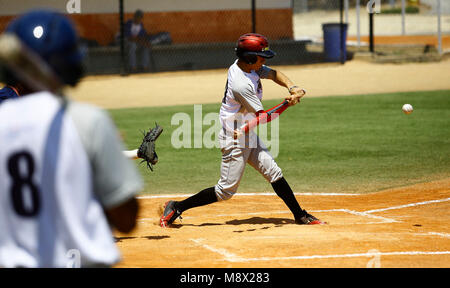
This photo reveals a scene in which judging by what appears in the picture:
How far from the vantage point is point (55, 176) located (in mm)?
2619

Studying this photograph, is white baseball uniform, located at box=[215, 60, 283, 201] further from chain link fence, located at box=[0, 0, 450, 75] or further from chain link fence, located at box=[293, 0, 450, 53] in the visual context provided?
chain link fence, located at box=[293, 0, 450, 53]

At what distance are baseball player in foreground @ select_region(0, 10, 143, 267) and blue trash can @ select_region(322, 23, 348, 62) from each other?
24907mm

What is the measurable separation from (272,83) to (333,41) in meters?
4.93

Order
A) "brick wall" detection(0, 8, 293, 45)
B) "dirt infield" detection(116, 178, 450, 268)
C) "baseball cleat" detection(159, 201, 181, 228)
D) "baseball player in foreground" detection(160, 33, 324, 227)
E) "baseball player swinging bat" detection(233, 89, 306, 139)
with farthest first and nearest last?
"brick wall" detection(0, 8, 293, 45)
"baseball cleat" detection(159, 201, 181, 228)
"baseball player in foreground" detection(160, 33, 324, 227)
"baseball player swinging bat" detection(233, 89, 306, 139)
"dirt infield" detection(116, 178, 450, 268)

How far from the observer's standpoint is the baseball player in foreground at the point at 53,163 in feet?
8.61

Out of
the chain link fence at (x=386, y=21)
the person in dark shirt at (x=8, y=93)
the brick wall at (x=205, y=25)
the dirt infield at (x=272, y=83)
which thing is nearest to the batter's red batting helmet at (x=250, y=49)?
the person in dark shirt at (x=8, y=93)

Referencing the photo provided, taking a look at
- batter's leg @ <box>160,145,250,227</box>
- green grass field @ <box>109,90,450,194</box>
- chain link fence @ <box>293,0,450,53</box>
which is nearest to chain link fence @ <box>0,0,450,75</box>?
chain link fence @ <box>293,0,450,53</box>

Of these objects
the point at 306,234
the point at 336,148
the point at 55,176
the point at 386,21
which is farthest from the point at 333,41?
the point at 55,176

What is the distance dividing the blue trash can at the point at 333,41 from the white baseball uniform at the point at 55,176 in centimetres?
2494

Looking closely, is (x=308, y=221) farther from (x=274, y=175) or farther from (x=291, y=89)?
(x=291, y=89)

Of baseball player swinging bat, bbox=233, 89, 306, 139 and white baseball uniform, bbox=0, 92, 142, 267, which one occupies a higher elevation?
white baseball uniform, bbox=0, 92, 142, 267

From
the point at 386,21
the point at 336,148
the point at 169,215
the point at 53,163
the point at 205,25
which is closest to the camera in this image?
the point at 53,163

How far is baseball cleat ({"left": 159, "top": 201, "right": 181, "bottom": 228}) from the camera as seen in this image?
8.22m
